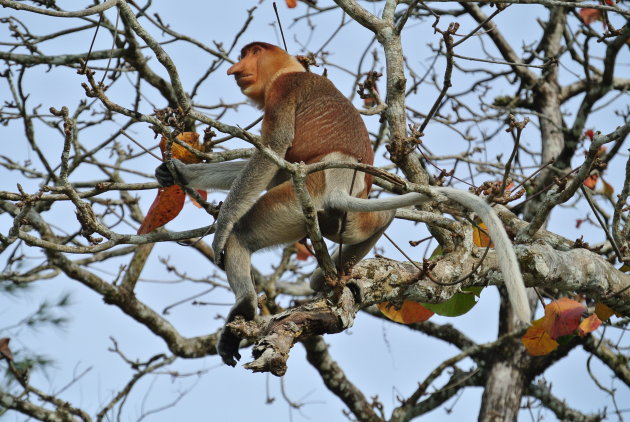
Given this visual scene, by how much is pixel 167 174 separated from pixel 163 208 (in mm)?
273

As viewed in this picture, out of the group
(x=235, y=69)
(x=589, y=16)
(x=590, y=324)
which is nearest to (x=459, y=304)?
(x=590, y=324)

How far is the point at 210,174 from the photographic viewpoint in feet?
13.1

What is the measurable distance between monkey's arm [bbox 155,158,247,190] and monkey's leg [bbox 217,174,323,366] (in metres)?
0.43

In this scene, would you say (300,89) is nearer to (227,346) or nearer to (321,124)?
(321,124)

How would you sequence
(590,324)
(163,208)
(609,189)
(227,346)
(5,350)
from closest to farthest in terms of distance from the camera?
(227,346) < (163,208) < (590,324) < (5,350) < (609,189)

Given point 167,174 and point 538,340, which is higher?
point 167,174

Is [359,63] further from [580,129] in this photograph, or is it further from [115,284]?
[115,284]

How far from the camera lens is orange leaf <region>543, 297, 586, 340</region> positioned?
12.0 feet

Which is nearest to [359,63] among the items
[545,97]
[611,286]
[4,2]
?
[545,97]

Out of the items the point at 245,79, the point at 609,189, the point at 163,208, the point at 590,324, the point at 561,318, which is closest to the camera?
the point at 163,208

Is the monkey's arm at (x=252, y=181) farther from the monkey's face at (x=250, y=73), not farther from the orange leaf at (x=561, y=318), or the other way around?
the orange leaf at (x=561, y=318)

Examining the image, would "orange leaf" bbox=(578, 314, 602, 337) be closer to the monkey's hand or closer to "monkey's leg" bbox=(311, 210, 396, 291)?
"monkey's leg" bbox=(311, 210, 396, 291)

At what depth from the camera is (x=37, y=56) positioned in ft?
16.5

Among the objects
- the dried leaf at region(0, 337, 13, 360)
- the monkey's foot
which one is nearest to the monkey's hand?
the monkey's foot
